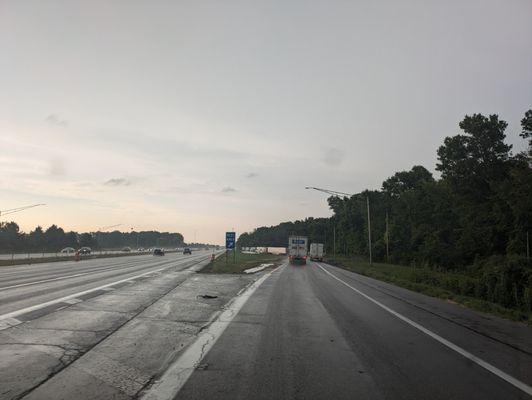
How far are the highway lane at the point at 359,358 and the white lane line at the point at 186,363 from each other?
0.12 metres

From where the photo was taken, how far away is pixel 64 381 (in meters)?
6.20

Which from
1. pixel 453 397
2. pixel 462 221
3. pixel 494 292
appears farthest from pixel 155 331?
pixel 462 221

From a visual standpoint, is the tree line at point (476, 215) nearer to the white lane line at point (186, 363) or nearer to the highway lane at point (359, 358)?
the highway lane at point (359, 358)

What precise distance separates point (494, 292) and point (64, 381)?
20438mm

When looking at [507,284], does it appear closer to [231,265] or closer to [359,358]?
[359,358]

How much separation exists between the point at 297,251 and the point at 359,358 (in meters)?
55.3

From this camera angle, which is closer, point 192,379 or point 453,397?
point 453,397

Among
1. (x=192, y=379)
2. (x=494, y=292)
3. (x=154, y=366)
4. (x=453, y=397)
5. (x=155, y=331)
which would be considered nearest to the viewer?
(x=453, y=397)

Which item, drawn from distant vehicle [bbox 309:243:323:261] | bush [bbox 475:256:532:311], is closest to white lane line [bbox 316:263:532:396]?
bush [bbox 475:256:532:311]

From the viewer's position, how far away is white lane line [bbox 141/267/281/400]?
5783mm

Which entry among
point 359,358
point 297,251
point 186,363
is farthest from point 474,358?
point 297,251

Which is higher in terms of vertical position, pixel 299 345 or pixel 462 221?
pixel 462 221

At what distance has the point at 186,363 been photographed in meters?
7.22

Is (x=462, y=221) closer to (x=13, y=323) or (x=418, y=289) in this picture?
(x=418, y=289)
